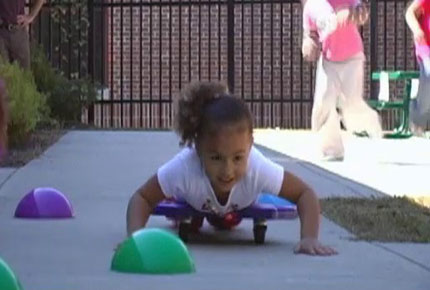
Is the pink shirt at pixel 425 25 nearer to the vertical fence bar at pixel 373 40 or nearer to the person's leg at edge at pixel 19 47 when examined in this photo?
the person's leg at edge at pixel 19 47

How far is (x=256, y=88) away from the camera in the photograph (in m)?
22.0

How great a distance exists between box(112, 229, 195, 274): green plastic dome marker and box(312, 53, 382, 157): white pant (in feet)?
21.6

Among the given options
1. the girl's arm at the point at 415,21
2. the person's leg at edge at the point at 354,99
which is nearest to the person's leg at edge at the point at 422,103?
the girl's arm at the point at 415,21

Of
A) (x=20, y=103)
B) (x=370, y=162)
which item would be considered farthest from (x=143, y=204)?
(x=370, y=162)

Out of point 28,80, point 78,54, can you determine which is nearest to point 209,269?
point 28,80

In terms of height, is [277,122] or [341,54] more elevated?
[341,54]

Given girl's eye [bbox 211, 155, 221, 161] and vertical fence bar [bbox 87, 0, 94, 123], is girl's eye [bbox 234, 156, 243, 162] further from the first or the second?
vertical fence bar [bbox 87, 0, 94, 123]

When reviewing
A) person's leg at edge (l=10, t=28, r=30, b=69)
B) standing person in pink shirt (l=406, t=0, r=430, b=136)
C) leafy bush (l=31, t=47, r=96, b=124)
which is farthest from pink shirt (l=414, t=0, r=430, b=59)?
leafy bush (l=31, t=47, r=96, b=124)

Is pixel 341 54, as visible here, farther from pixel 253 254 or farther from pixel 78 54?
pixel 78 54

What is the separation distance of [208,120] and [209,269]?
0.79m

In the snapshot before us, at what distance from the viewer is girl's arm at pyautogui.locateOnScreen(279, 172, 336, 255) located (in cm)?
654

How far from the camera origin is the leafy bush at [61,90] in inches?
644

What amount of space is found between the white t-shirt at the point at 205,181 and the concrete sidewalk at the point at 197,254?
0.91 ft

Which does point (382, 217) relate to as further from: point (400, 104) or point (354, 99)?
point (400, 104)
